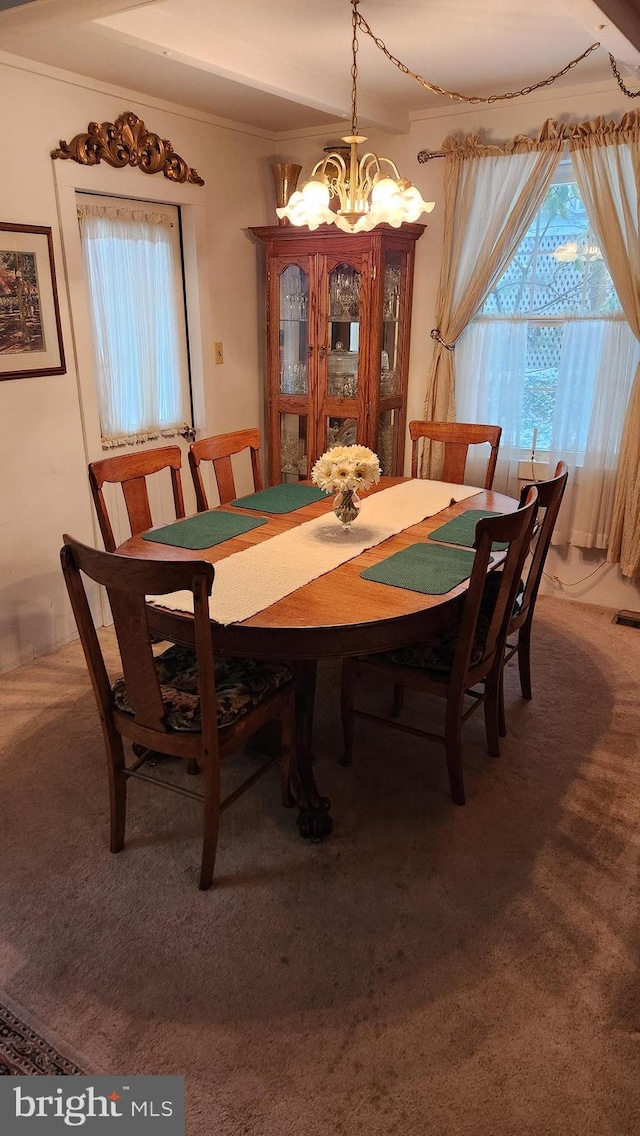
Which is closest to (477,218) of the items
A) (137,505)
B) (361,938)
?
(137,505)

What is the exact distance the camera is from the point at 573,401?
3713mm

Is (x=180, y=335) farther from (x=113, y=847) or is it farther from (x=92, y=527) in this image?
(x=113, y=847)

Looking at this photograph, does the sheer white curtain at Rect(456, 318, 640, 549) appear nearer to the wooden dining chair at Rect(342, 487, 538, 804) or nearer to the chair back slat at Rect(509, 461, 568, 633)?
the chair back slat at Rect(509, 461, 568, 633)

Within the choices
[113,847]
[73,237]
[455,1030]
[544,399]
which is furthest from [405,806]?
[73,237]

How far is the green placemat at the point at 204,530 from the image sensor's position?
249 centimetres

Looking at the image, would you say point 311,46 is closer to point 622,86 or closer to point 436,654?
point 622,86

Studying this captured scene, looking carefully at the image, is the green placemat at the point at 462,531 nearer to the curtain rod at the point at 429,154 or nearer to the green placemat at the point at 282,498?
the green placemat at the point at 282,498

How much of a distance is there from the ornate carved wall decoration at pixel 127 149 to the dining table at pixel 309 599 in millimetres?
1673

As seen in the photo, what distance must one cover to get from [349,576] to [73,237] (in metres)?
2.11

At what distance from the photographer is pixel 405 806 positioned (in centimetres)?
234

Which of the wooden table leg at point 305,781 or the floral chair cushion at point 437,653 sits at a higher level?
the floral chair cushion at point 437,653

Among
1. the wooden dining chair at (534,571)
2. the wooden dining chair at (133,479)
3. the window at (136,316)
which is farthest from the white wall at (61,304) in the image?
the wooden dining chair at (534,571)

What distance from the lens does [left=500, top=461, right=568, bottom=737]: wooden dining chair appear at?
8.00 feet

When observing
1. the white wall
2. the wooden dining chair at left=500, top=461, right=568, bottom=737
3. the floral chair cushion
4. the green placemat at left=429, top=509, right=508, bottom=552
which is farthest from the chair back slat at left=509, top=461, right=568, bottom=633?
the white wall
